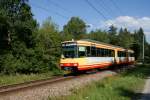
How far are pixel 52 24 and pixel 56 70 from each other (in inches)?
1415

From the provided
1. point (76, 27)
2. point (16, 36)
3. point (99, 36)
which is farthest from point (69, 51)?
point (76, 27)

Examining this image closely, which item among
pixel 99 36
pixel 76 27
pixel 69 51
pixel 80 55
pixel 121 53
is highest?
pixel 76 27

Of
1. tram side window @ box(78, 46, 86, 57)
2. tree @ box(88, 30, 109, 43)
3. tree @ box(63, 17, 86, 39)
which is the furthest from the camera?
tree @ box(63, 17, 86, 39)

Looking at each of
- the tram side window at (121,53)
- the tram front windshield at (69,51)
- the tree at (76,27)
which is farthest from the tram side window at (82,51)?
the tree at (76,27)

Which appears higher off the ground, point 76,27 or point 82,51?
point 76,27

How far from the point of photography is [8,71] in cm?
2841

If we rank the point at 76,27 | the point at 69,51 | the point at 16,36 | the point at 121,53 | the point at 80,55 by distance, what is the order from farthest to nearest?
the point at 76,27 → the point at 121,53 → the point at 16,36 → the point at 69,51 → the point at 80,55

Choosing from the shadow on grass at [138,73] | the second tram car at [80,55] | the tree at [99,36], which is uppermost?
the tree at [99,36]

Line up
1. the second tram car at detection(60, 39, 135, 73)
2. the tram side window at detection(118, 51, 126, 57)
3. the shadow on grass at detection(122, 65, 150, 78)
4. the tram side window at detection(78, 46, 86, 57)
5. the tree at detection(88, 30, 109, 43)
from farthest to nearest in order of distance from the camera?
the tree at detection(88, 30, 109, 43), the tram side window at detection(118, 51, 126, 57), the shadow on grass at detection(122, 65, 150, 78), the tram side window at detection(78, 46, 86, 57), the second tram car at detection(60, 39, 135, 73)

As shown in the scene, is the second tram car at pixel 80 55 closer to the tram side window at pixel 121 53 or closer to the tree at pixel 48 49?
the tree at pixel 48 49

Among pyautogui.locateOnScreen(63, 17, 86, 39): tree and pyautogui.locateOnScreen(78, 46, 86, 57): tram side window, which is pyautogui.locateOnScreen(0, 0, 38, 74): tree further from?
pyautogui.locateOnScreen(63, 17, 86, 39): tree

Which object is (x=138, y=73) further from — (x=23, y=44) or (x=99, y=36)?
(x=99, y=36)

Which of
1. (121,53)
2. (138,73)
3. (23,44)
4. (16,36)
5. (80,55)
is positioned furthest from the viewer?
(121,53)

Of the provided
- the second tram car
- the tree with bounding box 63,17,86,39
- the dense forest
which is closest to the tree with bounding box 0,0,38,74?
the dense forest
